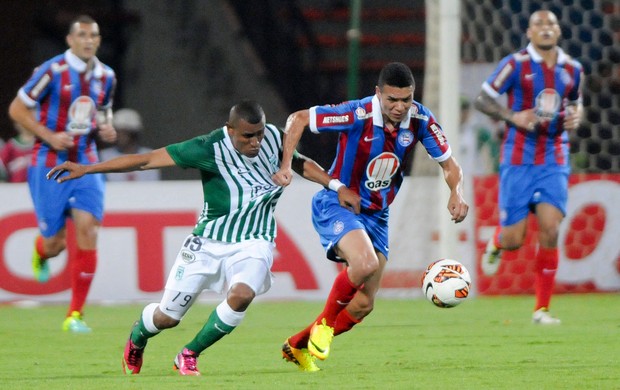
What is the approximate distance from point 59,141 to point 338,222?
263 centimetres

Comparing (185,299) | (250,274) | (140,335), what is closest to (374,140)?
(250,274)

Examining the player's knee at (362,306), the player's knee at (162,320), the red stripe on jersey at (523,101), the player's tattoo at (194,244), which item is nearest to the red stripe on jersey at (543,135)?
the red stripe on jersey at (523,101)

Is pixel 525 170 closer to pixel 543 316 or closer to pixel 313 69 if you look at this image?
pixel 543 316

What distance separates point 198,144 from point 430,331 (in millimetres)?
2912

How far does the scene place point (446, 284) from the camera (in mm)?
7020

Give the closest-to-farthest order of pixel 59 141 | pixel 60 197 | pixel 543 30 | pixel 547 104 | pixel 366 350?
pixel 366 350, pixel 59 141, pixel 60 197, pixel 543 30, pixel 547 104

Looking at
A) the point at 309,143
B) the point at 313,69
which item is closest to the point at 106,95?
the point at 309,143

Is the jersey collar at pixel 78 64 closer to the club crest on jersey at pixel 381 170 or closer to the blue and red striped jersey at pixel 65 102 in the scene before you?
the blue and red striped jersey at pixel 65 102

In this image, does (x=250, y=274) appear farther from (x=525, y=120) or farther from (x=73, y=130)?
(x=525, y=120)

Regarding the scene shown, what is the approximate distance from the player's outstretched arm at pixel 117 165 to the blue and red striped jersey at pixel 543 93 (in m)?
3.65

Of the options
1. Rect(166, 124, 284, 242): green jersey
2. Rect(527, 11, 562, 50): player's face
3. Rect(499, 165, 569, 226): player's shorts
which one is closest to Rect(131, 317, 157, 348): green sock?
Rect(166, 124, 284, 242): green jersey

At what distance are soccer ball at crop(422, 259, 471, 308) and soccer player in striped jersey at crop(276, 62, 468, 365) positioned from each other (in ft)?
0.98

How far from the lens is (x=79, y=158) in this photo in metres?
9.30

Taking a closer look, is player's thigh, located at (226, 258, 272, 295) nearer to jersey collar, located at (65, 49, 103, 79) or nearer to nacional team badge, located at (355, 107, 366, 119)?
nacional team badge, located at (355, 107, 366, 119)
